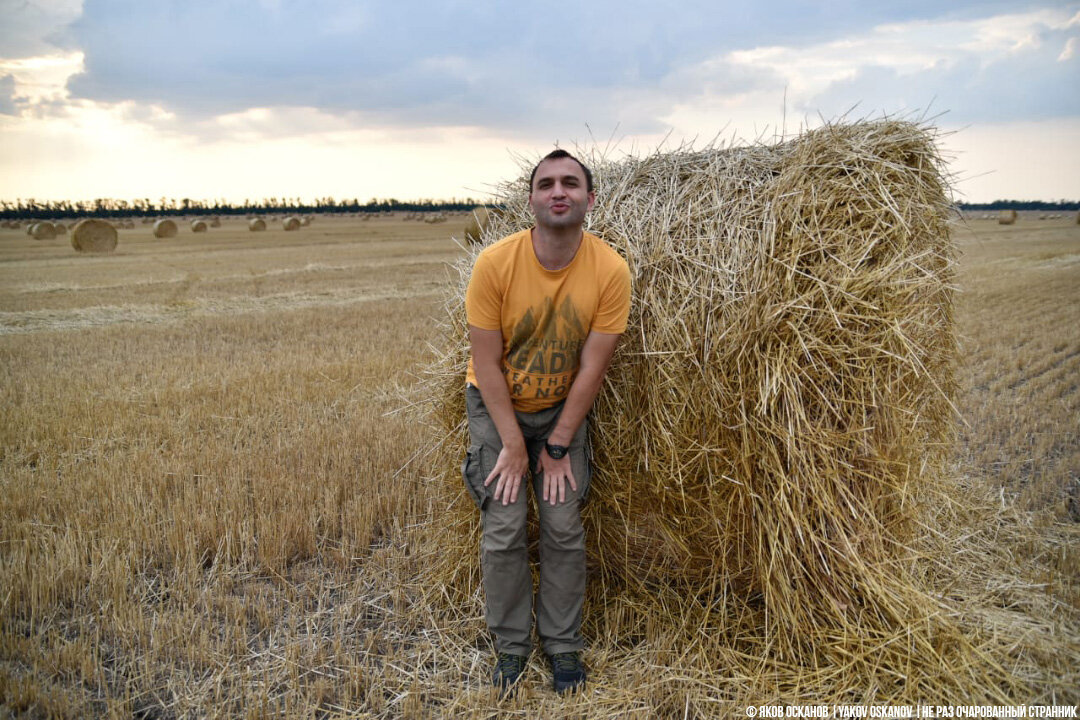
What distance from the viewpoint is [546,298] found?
2820mm

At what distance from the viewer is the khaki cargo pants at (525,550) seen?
2988 millimetres

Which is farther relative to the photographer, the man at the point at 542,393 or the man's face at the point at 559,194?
the man at the point at 542,393

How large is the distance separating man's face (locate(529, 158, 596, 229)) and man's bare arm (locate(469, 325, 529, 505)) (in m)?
0.52

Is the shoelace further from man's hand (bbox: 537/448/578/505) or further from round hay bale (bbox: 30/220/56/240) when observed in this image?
round hay bale (bbox: 30/220/56/240)

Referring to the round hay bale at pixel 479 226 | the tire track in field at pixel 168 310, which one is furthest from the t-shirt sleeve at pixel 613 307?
the tire track in field at pixel 168 310

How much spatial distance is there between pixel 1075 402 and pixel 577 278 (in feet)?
19.7


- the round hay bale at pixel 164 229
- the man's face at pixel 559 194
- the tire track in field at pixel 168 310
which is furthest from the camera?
the round hay bale at pixel 164 229

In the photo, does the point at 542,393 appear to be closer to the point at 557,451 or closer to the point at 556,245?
the point at 557,451

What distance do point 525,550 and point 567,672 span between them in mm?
544

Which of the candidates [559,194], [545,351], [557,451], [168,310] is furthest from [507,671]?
[168,310]

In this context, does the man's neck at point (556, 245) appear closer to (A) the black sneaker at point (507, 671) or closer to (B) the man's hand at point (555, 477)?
(B) the man's hand at point (555, 477)

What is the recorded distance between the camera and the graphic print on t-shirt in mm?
2842

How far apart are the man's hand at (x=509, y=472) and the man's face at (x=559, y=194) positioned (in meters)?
0.96

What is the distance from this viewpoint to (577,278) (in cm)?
282
